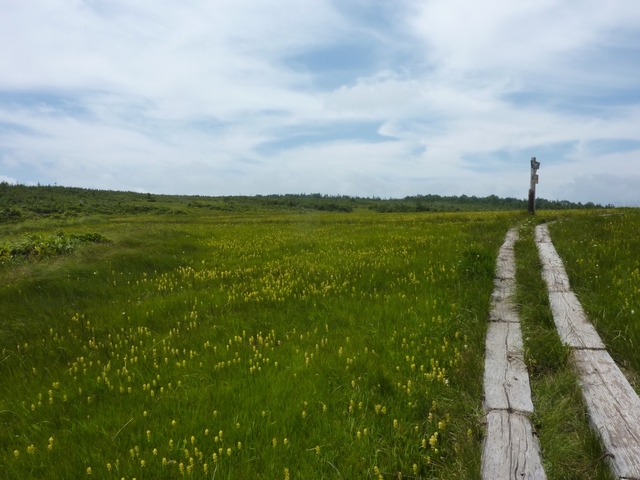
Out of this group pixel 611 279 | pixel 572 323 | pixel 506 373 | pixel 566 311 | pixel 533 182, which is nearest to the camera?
pixel 506 373

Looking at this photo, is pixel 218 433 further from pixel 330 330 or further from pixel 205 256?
pixel 205 256

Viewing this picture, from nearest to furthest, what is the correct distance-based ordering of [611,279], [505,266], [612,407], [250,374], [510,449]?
[510,449] → [612,407] → [250,374] → [611,279] → [505,266]

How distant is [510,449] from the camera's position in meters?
3.64

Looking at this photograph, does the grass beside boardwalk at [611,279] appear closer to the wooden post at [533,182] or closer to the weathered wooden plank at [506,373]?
the weathered wooden plank at [506,373]

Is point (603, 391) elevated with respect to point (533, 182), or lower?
lower

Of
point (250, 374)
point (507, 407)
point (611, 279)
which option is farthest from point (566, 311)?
point (250, 374)

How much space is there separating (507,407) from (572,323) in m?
2.86

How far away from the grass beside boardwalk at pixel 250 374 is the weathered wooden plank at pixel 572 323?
1.24 meters

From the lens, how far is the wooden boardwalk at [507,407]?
11.3 feet

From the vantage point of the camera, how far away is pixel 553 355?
17.4 feet

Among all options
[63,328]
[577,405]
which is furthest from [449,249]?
[63,328]

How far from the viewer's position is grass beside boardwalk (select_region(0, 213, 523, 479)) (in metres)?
3.77

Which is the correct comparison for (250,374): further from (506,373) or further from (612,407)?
(612,407)

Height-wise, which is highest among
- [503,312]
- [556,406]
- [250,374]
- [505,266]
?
[505,266]
